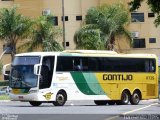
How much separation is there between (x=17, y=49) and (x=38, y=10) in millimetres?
6973

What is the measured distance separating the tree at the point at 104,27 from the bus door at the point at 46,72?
2655 cm

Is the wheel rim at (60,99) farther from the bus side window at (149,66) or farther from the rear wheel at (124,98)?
the bus side window at (149,66)

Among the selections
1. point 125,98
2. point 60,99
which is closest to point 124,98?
point 125,98

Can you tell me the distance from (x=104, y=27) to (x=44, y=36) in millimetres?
6504

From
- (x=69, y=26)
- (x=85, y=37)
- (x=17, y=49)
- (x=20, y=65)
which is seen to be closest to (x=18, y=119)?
(x=20, y=65)

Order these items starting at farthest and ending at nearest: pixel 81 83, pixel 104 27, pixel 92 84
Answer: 1. pixel 104 27
2. pixel 92 84
3. pixel 81 83

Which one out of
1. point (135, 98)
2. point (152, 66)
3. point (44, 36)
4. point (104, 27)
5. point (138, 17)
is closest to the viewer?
point (135, 98)

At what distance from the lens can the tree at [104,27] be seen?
62.0 meters

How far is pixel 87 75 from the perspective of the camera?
35812 mm

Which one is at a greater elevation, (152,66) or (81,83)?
(152,66)

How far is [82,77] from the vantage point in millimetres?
35688

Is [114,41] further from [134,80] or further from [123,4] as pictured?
[134,80]

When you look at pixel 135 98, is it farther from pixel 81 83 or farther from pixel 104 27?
pixel 104 27

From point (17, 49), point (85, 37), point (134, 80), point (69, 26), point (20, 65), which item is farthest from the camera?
point (69, 26)
